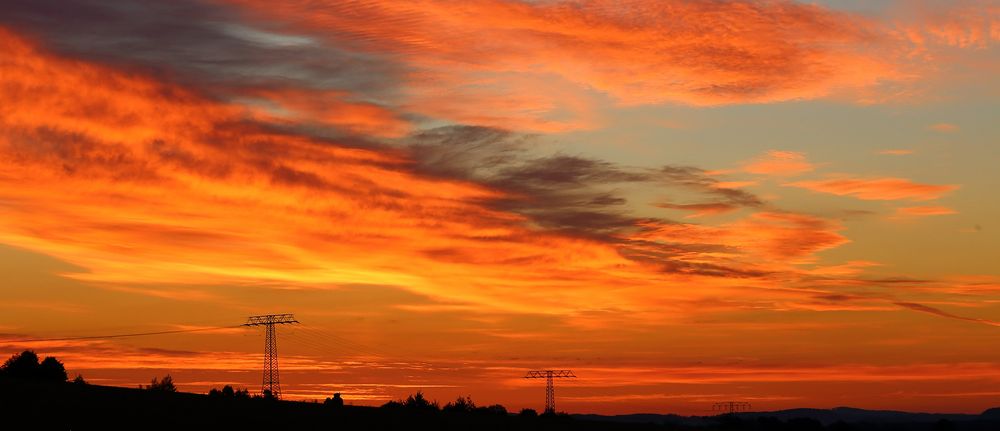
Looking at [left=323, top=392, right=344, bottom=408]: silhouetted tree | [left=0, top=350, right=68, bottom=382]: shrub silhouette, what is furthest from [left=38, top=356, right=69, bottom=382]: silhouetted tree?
[left=323, top=392, right=344, bottom=408]: silhouetted tree

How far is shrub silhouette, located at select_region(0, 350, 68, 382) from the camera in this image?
15188 cm

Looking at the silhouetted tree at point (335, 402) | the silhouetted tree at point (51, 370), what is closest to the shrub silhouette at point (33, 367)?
the silhouetted tree at point (51, 370)

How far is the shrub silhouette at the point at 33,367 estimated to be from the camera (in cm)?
15188

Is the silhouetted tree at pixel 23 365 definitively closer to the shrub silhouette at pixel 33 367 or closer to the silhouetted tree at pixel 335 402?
the shrub silhouette at pixel 33 367

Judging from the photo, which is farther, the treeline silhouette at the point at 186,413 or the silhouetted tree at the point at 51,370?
the silhouetted tree at the point at 51,370

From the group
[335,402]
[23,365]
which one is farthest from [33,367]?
[335,402]

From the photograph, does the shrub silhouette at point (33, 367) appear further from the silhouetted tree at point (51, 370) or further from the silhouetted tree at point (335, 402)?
the silhouetted tree at point (335, 402)

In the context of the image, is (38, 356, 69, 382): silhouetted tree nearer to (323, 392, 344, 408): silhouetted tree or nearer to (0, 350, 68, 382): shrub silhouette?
(0, 350, 68, 382): shrub silhouette

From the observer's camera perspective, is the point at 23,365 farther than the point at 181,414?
Yes

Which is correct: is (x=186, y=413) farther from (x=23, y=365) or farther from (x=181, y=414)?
(x=23, y=365)

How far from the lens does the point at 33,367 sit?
155m

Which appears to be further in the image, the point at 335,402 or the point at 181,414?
the point at 335,402

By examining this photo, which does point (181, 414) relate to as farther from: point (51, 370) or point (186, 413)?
point (51, 370)

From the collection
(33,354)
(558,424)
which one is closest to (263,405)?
(558,424)
